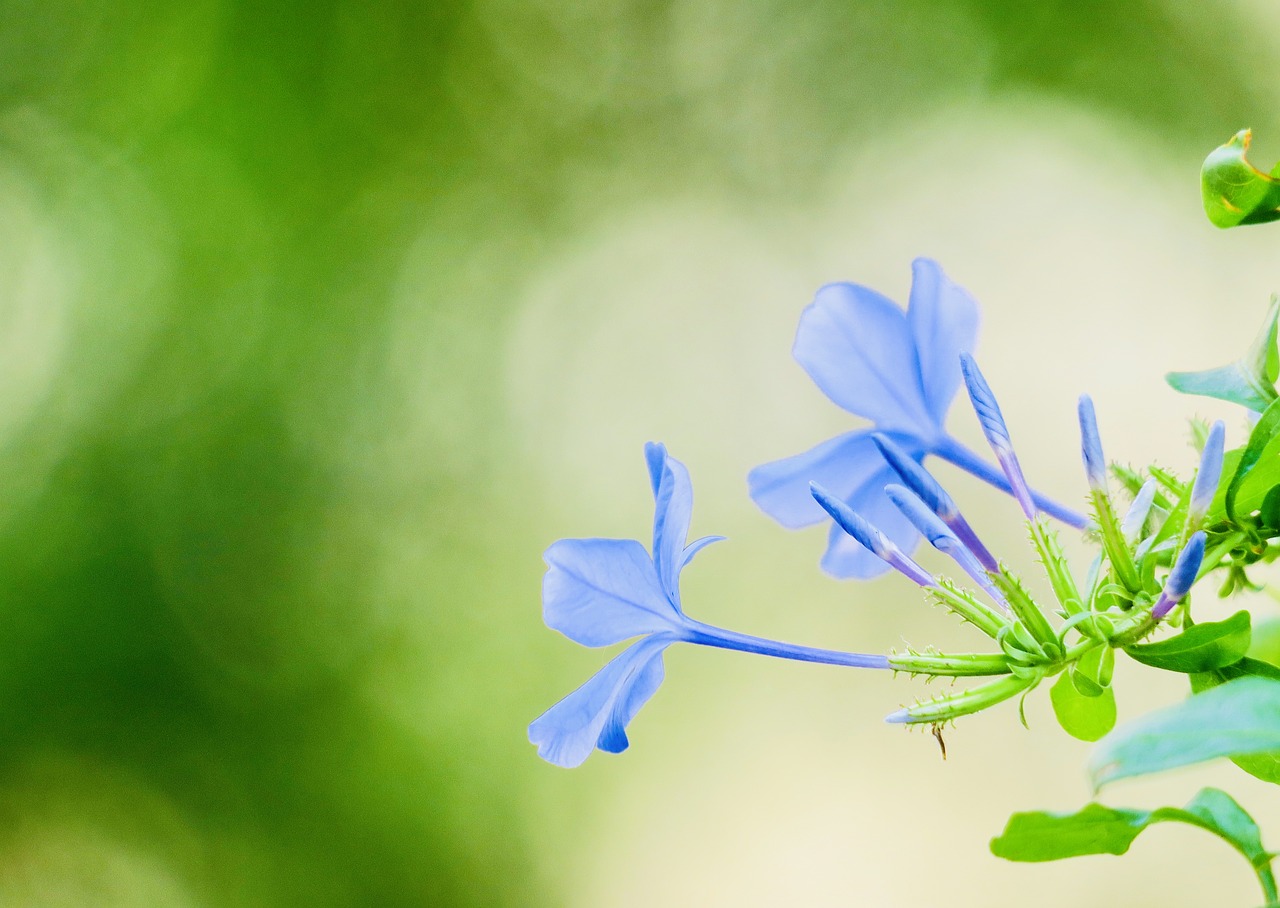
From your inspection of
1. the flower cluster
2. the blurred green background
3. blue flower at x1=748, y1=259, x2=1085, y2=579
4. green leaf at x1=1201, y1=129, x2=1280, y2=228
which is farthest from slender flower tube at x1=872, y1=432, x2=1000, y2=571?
the blurred green background

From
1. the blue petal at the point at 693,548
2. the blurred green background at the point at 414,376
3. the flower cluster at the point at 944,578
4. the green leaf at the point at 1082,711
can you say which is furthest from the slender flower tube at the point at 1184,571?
the blurred green background at the point at 414,376

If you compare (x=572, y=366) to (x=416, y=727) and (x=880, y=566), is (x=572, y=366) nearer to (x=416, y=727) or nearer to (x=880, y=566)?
(x=416, y=727)

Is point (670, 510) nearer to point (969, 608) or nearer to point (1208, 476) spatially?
point (969, 608)

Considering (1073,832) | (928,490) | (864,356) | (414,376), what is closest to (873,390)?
(864,356)

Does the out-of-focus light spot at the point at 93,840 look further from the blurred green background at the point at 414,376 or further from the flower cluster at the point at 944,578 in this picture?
the flower cluster at the point at 944,578

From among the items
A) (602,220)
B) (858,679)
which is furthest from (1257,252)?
(602,220)

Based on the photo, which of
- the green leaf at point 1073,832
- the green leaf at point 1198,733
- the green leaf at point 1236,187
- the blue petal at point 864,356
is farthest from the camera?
the blue petal at point 864,356
